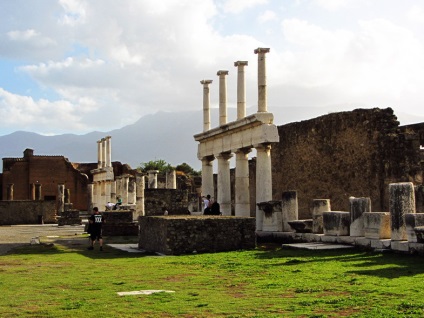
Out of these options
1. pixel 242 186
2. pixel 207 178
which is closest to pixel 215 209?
pixel 242 186

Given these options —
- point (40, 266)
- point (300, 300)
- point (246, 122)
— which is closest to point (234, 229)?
point (40, 266)

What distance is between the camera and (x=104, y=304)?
7785 millimetres

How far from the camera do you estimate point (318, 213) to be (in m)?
15.7

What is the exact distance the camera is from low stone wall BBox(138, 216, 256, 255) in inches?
565

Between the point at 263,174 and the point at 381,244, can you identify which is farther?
the point at 263,174

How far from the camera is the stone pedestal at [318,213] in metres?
15.5

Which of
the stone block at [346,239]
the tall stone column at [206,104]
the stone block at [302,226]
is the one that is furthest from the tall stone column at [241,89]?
the stone block at [346,239]

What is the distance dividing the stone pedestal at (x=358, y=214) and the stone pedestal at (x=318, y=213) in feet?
5.53

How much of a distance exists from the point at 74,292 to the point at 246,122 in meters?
12.1

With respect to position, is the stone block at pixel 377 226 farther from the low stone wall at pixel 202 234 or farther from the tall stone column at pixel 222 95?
the tall stone column at pixel 222 95

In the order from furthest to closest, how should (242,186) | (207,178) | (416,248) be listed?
(207,178) < (242,186) < (416,248)

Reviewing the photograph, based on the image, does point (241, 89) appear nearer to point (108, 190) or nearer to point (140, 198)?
point (140, 198)

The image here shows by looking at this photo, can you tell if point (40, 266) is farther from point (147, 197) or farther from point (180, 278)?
point (147, 197)

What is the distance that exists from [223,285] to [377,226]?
4755mm
